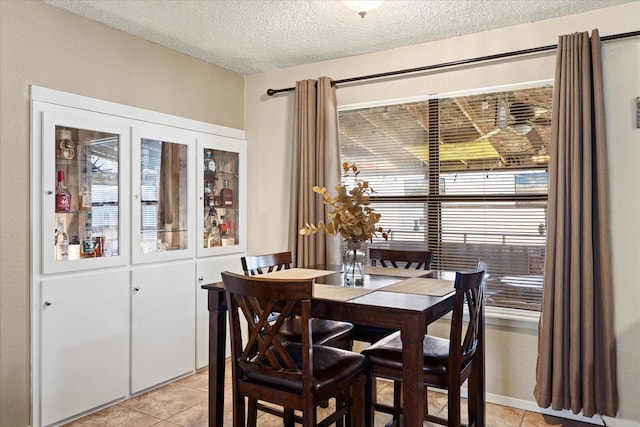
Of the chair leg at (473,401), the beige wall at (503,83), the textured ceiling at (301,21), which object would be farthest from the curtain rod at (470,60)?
the chair leg at (473,401)

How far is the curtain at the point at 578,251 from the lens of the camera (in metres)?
2.72

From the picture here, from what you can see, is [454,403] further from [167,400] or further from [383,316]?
[167,400]

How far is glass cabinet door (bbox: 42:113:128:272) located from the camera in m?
2.74

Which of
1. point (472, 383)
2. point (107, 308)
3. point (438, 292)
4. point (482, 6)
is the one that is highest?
Answer: point (482, 6)

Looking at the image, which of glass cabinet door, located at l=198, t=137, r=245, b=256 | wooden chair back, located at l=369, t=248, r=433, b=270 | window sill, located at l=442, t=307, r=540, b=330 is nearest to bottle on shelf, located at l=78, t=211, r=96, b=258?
glass cabinet door, located at l=198, t=137, r=245, b=256

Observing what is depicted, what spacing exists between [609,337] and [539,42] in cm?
188

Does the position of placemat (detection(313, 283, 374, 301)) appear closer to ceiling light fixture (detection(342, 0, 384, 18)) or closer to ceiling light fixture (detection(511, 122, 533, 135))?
ceiling light fixture (detection(342, 0, 384, 18))

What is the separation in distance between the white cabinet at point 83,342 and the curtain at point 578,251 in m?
2.70

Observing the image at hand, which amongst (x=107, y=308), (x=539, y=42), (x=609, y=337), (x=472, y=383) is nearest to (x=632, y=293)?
(x=609, y=337)

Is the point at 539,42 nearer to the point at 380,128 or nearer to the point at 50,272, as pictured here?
the point at 380,128

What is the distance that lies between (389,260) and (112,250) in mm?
1854

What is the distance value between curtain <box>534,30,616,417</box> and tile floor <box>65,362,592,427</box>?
23 cm

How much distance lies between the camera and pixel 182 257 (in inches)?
141

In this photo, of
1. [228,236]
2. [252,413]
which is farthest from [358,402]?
[228,236]
